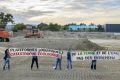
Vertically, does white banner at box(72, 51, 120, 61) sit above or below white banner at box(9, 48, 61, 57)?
below

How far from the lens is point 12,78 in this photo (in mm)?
23016

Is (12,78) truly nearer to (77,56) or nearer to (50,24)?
(77,56)

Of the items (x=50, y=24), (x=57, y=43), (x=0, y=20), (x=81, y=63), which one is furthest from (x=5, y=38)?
(x=50, y=24)

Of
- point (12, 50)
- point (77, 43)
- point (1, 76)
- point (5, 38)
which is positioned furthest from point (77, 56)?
point (5, 38)

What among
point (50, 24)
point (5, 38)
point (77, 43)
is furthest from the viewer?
point (50, 24)

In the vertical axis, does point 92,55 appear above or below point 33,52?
below

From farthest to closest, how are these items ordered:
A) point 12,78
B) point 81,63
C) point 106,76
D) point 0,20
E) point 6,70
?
point 0,20 → point 81,63 → point 6,70 → point 106,76 → point 12,78

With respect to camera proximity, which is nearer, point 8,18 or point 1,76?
point 1,76

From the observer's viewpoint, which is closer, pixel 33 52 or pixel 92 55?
pixel 33 52

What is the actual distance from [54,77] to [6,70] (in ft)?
17.4

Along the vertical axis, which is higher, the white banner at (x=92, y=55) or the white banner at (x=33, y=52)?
the white banner at (x=33, y=52)

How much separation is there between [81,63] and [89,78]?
36.9ft

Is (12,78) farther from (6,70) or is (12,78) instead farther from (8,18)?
(8,18)

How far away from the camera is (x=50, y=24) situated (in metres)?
196
